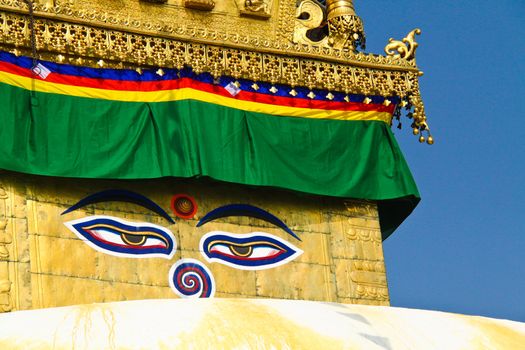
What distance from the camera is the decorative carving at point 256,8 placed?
2303 cm

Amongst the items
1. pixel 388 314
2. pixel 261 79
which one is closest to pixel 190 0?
pixel 261 79

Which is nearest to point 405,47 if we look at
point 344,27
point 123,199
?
point 344,27

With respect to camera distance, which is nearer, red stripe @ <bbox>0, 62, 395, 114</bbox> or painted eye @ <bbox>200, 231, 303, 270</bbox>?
red stripe @ <bbox>0, 62, 395, 114</bbox>

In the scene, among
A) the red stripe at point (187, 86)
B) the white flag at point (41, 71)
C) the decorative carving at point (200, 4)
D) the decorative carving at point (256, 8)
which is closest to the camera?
the white flag at point (41, 71)

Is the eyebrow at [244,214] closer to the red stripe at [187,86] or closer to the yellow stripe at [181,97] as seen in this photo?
the yellow stripe at [181,97]

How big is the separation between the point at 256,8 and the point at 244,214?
3178 mm

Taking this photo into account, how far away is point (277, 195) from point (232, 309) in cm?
607

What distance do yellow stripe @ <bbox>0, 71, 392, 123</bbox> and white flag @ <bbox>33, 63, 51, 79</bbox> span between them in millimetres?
95

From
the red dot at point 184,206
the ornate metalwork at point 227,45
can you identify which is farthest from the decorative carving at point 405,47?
the red dot at point 184,206

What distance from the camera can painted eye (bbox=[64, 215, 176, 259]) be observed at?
2048 cm

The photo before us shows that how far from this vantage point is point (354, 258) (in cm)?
2216

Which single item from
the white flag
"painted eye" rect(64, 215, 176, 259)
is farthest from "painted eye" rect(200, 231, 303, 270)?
the white flag

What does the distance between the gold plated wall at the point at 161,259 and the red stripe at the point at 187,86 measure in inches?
50.6

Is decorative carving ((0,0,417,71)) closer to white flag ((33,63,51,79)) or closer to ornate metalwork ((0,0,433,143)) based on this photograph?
ornate metalwork ((0,0,433,143))
